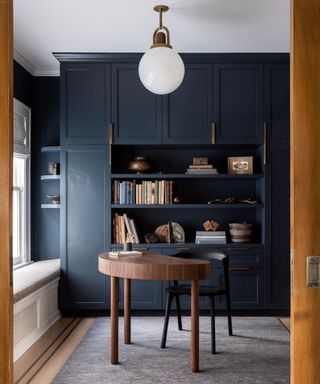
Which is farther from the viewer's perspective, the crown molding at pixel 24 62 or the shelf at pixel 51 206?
the shelf at pixel 51 206

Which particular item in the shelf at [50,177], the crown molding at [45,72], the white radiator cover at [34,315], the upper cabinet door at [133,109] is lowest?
the white radiator cover at [34,315]

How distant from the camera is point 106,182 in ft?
17.1

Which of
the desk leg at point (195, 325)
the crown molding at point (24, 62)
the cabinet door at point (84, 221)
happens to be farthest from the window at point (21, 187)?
the desk leg at point (195, 325)

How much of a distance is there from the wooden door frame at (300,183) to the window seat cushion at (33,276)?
2.33 metres

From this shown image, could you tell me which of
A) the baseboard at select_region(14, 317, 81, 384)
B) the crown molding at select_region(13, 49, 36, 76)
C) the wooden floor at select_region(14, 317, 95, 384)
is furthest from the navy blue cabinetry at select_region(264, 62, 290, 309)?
the crown molding at select_region(13, 49, 36, 76)

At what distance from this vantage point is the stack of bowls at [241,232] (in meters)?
5.24

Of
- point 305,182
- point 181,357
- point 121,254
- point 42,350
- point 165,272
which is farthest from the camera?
point 42,350

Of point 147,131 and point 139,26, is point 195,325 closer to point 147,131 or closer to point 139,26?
point 147,131

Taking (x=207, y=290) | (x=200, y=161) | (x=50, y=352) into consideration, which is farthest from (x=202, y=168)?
(x=50, y=352)

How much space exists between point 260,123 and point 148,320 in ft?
7.90

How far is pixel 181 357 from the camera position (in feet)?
12.5

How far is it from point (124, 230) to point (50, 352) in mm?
1625

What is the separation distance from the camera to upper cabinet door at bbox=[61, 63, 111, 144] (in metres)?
5.22

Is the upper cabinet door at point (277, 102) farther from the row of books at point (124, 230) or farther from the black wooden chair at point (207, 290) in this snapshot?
the row of books at point (124, 230)
